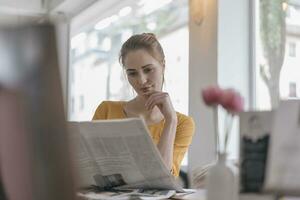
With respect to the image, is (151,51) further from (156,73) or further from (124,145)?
(124,145)

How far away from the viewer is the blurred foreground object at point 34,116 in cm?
64

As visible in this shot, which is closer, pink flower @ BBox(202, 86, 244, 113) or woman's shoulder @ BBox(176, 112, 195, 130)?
pink flower @ BBox(202, 86, 244, 113)

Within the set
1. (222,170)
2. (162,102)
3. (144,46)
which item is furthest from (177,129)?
(222,170)

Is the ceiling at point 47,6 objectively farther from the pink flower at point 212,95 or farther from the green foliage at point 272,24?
the pink flower at point 212,95

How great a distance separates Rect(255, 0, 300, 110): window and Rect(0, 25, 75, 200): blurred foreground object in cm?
251

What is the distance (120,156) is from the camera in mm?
1351

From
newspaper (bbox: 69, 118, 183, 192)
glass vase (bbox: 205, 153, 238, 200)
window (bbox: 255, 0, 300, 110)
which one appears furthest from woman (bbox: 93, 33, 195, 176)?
window (bbox: 255, 0, 300, 110)

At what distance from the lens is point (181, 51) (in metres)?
4.05

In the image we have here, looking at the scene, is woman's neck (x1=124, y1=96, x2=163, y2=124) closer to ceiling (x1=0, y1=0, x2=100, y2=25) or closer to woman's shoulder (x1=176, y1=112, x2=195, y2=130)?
woman's shoulder (x1=176, y1=112, x2=195, y2=130)

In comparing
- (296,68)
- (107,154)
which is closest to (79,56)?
(296,68)

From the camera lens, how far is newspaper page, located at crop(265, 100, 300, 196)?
85 centimetres

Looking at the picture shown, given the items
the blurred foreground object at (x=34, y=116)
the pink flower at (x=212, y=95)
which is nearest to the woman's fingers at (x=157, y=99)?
the pink flower at (x=212, y=95)

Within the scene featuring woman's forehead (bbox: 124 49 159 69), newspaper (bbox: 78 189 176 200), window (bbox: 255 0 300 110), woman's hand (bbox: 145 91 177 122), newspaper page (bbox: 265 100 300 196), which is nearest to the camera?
newspaper page (bbox: 265 100 300 196)

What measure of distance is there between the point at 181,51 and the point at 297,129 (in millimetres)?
3217
